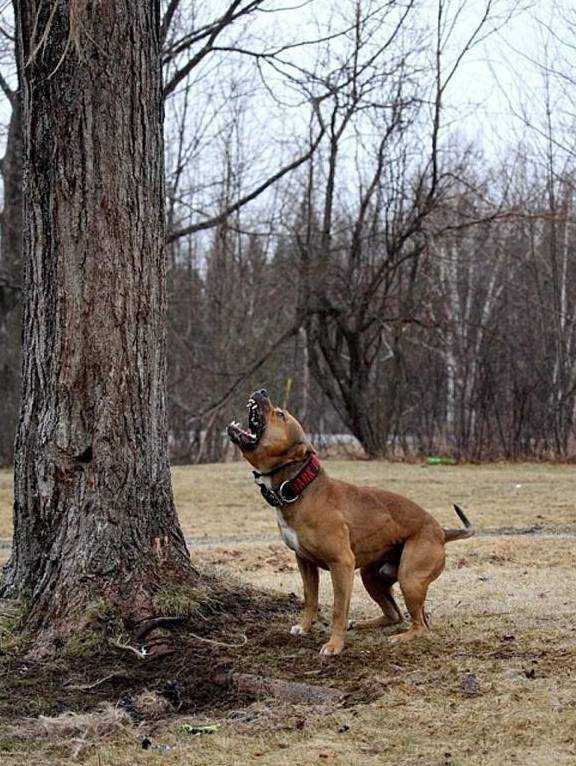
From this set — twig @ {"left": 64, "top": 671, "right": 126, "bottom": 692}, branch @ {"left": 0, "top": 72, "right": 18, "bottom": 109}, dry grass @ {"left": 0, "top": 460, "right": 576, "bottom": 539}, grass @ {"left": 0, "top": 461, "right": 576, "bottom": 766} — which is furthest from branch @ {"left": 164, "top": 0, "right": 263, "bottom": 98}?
twig @ {"left": 64, "top": 671, "right": 126, "bottom": 692}

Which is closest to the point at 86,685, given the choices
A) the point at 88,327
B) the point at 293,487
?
the point at 293,487

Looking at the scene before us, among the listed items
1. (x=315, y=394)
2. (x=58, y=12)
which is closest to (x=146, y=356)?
(x=58, y=12)

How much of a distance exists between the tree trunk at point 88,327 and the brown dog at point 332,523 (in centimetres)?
67

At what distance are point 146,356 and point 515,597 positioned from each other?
3279 millimetres

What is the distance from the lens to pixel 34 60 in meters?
6.26

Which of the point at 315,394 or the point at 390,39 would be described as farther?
the point at 315,394

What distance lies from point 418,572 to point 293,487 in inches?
37.1

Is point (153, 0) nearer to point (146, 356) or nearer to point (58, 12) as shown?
point (58, 12)

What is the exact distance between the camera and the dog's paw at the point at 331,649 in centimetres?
595

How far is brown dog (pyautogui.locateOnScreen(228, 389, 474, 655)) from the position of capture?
6.20 metres

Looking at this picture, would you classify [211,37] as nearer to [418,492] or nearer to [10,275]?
[10,275]

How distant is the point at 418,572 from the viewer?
21.2 ft

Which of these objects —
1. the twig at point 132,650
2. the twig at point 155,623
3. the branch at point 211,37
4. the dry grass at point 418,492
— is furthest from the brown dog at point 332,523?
the branch at point 211,37

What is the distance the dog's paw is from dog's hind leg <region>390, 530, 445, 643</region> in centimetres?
46
